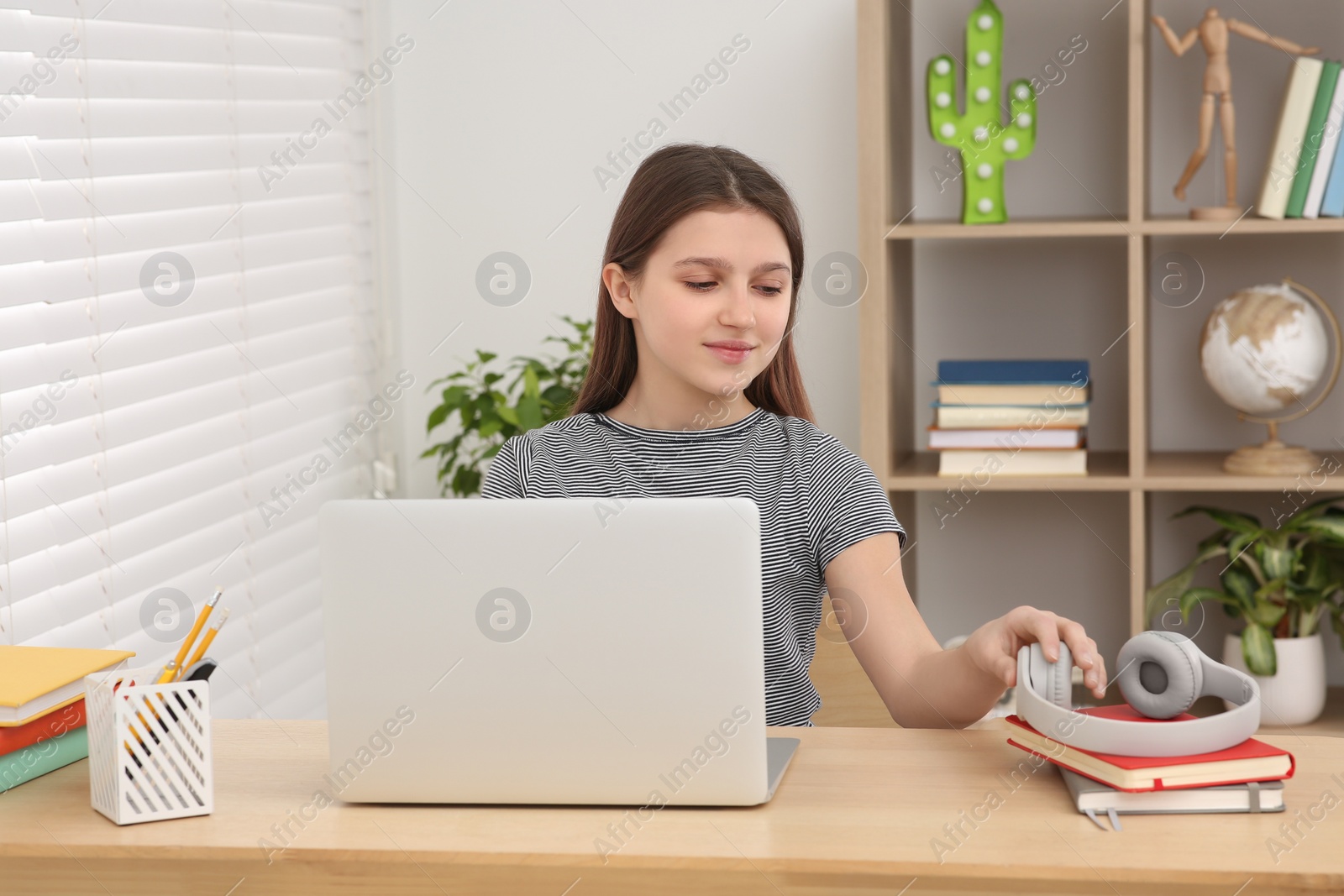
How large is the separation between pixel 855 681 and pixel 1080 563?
1.18 m

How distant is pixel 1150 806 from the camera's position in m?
0.90

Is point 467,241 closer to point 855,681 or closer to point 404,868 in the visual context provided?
point 855,681

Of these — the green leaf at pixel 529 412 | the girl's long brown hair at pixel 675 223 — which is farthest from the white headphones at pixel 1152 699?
the green leaf at pixel 529 412

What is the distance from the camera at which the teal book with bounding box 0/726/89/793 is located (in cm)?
104

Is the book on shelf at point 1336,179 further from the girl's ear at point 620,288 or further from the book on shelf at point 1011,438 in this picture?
the girl's ear at point 620,288

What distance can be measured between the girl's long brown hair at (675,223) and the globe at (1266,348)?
1052 mm

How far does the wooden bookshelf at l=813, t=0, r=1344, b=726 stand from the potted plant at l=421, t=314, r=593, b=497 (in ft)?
1.91

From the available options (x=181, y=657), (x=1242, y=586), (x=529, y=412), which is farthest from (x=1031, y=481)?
(x=181, y=657)

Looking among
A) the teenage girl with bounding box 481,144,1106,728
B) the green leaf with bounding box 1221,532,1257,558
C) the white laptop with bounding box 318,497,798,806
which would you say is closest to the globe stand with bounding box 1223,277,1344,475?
the green leaf with bounding box 1221,532,1257,558

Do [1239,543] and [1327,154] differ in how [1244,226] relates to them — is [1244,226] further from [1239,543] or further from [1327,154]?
[1239,543]

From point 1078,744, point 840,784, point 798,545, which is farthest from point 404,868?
point 798,545

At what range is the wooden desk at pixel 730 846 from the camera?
0.82m

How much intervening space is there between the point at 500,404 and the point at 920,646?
1.34 meters

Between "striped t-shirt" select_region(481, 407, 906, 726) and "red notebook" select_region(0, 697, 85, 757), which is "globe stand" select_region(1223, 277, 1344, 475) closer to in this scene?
"striped t-shirt" select_region(481, 407, 906, 726)
